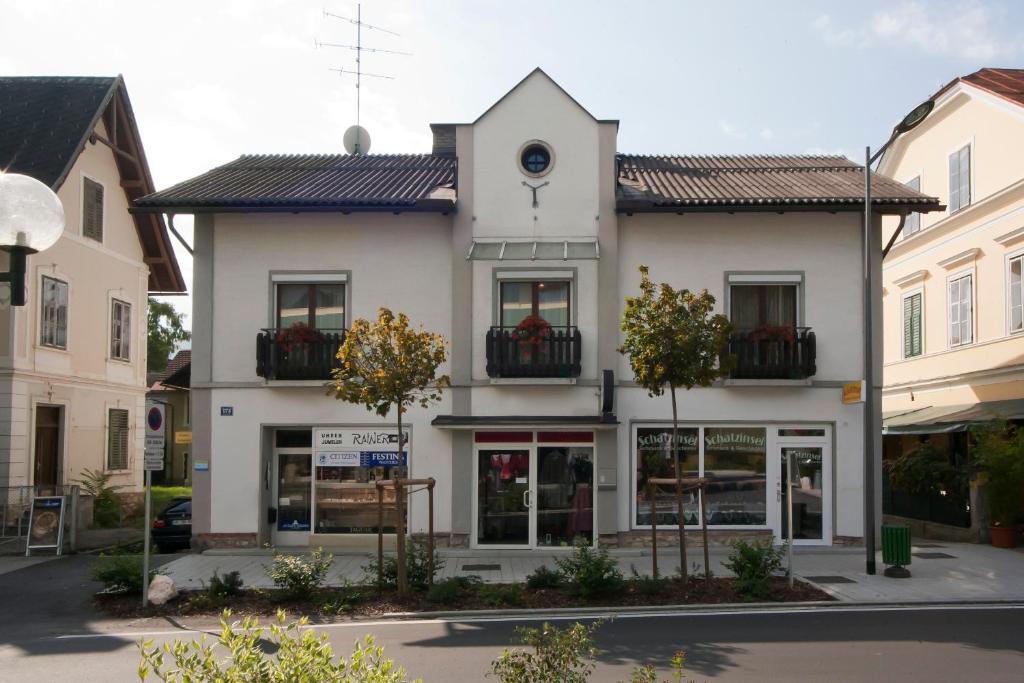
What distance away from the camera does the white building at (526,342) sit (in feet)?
57.9

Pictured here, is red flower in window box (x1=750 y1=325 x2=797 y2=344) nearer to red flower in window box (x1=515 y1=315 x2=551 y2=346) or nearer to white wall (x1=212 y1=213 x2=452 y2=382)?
red flower in window box (x1=515 y1=315 x2=551 y2=346)

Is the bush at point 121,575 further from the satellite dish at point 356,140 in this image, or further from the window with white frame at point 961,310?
the window with white frame at point 961,310

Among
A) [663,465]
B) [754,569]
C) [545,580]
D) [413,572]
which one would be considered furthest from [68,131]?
[754,569]

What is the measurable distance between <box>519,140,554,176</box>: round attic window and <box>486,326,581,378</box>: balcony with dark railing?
3133 millimetres

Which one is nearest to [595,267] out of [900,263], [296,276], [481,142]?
[481,142]

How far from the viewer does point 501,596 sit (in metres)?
12.8

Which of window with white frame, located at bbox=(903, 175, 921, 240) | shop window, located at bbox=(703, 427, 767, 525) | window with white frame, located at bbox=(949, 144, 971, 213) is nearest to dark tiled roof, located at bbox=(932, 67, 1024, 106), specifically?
window with white frame, located at bbox=(949, 144, 971, 213)

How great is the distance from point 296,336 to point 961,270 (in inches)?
648

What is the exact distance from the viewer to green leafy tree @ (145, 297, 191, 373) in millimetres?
56500

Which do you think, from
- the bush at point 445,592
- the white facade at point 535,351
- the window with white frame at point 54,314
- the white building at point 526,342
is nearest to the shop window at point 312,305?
the white building at point 526,342

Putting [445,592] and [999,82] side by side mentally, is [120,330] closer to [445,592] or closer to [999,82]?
[445,592]

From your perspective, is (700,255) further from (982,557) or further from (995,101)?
(995,101)

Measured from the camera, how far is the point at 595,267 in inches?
704

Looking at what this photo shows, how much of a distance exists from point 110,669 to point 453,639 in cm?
364
